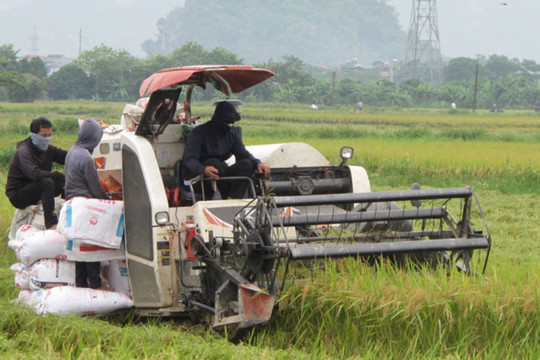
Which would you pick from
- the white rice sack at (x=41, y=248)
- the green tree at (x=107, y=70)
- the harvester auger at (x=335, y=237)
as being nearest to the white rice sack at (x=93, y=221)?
the white rice sack at (x=41, y=248)

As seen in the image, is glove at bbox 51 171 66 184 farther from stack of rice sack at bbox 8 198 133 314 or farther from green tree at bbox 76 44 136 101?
green tree at bbox 76 44 136 101

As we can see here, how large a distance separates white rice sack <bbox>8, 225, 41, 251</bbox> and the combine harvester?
88 cm

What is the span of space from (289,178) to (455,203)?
24.5ft

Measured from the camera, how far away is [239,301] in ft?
21.5

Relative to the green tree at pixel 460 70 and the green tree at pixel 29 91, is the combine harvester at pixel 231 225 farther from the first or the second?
the green tree at pixel 460 70

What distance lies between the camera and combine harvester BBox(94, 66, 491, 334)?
261 inches

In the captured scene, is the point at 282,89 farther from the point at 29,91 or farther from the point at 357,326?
the point at 357,326

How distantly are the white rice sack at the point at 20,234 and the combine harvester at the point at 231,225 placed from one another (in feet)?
2.88

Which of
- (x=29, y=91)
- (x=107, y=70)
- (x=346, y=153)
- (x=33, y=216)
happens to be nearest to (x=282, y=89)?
(x=107, y=70)

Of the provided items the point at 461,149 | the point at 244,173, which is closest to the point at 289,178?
the point at 244,173

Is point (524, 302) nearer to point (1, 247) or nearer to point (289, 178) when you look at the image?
point (289, 178)

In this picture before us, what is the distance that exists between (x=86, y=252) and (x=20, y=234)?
886mm

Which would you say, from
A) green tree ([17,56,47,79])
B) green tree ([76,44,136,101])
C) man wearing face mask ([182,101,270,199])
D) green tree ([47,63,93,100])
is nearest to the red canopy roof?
man wearing face mask ([182,101,270,199])

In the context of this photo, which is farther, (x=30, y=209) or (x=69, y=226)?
(x=30, y=209)
